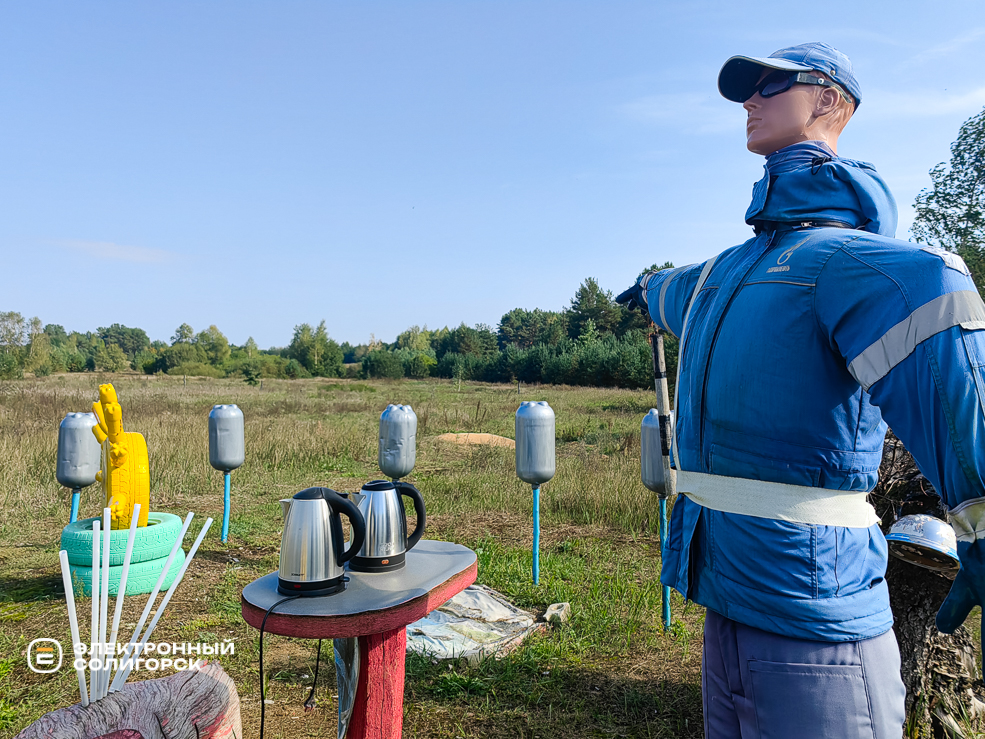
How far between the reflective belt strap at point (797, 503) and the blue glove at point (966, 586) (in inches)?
7.8

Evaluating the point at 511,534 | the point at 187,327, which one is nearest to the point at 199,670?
the point at 511,534

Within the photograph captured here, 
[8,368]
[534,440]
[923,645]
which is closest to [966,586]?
[923,645]

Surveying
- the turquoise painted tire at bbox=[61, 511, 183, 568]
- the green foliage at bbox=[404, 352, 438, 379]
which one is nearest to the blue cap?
the turquoise painted tire at bbox=[61, 511, 183, 568]

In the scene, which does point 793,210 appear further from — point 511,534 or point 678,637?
point 511,534

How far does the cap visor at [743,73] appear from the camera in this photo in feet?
4.52

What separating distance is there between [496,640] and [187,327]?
69357mm

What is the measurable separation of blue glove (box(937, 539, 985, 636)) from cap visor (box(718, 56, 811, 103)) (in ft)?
3.36

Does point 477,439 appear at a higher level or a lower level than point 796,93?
lower

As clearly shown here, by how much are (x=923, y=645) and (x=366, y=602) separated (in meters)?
1.98

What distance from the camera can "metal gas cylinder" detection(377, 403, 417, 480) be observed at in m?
4.02

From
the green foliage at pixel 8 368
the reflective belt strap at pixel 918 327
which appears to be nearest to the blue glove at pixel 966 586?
the reflective belt strap at pixel 918 327

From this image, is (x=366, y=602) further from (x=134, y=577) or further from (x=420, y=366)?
(x=420, y=366)

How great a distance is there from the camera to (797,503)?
1.15 m

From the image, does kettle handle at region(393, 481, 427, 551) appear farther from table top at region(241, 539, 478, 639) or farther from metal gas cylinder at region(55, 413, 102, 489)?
metal gas cylinder at region(55, 413, 102, 489)
